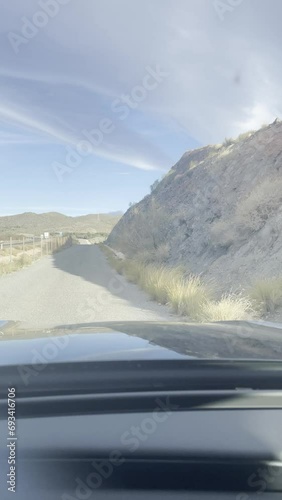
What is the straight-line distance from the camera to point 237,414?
2.31 meters

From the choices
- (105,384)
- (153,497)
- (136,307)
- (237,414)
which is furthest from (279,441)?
(136,307)

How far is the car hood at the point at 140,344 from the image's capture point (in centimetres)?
292

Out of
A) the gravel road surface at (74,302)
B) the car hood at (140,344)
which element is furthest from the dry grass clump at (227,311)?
the car hood at (140,344)

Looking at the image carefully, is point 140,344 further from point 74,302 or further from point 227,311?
point 74,302

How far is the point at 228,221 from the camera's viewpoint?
28109 millimetres

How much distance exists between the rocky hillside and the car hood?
47.8 ft

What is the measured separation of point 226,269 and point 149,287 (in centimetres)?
311

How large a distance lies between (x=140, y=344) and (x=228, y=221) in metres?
25.1

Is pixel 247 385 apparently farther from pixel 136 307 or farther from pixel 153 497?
pixel 136 307

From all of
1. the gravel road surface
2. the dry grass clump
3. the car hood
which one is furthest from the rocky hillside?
the car hood

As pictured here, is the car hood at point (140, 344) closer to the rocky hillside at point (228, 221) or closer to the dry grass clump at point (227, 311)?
the dry grass clump at point (227, 311)

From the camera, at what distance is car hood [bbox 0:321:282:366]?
9.57 ft

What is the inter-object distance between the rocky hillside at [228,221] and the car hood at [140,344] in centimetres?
1457

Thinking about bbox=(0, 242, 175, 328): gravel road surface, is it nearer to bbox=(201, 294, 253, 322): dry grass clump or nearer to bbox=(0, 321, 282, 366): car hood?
bbox=(201, 294, 253, 322): dry grass clump
